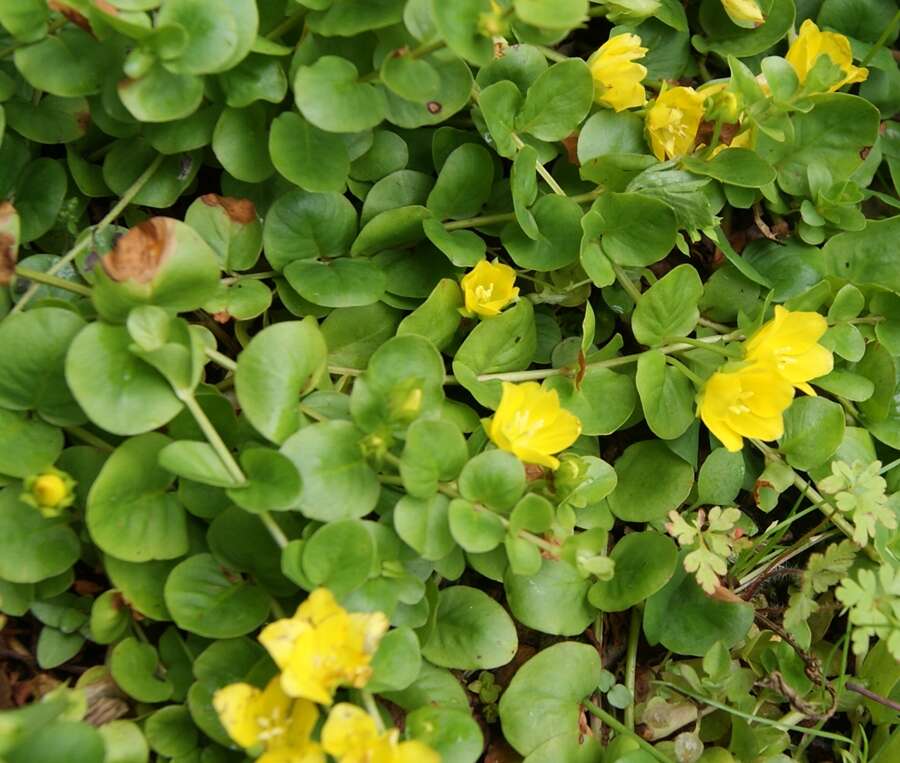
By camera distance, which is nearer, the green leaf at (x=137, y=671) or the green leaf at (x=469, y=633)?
the green leaf at (x=137, y=671)

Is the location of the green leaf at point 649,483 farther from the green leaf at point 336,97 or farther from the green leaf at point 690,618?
the green leaf at point 336,97

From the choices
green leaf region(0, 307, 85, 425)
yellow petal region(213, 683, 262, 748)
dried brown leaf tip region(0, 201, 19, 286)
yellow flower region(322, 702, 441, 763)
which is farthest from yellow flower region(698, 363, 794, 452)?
dried brown leaf tip region(0, 201, 19, 286)

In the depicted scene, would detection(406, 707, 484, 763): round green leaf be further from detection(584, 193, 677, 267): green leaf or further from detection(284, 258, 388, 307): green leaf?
detection(584, 193, 677, 267): green leaf

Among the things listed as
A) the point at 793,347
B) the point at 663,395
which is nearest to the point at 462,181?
the point at 663,395

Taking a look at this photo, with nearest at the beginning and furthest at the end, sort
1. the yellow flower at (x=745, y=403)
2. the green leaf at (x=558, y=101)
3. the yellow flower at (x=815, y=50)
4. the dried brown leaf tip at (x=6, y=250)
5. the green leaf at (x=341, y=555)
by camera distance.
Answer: the green leaf at (x=341, y=555) < the dried brown leaf tip at (x=6, y=250) < the yellow flower at (x=745, y=403) < the green leaf at (x=558, y=101) < the yellow flower at (x=815, y=50)

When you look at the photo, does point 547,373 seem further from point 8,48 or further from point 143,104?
point 8,48

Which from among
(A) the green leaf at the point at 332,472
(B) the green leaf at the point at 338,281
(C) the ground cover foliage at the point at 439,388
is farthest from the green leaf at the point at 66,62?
(A) the green leaf at the point at 332,472

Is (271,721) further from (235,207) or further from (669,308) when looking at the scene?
(669,308)

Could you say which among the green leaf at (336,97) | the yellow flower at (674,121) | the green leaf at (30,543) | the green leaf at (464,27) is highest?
the green leaf at (464,27)
